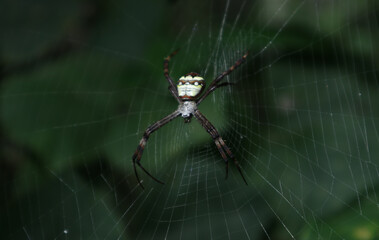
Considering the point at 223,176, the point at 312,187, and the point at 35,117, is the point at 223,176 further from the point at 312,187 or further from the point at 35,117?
the point at 35,117

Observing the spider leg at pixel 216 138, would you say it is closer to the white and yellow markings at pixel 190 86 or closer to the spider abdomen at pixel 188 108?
the spider abdomen at pixel 188 108

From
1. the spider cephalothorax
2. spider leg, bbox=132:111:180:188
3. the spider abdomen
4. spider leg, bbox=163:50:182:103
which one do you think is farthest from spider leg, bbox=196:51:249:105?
spider leg, bbox=132:111:180:188

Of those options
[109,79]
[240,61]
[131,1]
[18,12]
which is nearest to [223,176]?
[240,61]

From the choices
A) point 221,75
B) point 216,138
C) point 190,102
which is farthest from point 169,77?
point 216,138

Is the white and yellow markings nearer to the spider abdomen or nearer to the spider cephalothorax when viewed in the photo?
the spider cephalothorax

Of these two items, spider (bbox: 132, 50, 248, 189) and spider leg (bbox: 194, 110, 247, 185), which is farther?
spider (bbox: 132, 50, 248, 189)

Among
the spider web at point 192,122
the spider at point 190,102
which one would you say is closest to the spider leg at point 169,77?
the spider at point 190,102
